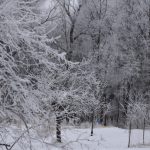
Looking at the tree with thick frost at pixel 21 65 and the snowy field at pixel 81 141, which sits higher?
the tree with thick frost at pixel 21 65

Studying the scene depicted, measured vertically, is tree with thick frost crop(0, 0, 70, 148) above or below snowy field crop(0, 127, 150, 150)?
above

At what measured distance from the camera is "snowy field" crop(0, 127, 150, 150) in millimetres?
4828

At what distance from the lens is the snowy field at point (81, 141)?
483 cm

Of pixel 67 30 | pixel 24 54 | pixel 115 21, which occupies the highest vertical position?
pixel 115 21

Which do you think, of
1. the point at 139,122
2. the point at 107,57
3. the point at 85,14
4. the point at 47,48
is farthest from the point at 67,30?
the point at 47,48

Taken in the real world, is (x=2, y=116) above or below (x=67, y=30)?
below

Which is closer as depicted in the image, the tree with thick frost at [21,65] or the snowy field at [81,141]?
the tree with thick frost at [21,65]

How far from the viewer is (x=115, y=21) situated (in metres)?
35.8

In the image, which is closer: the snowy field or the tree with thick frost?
the tree with thick frost

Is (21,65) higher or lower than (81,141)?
higher

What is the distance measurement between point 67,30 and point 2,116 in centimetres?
1915

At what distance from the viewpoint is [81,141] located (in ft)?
50.7

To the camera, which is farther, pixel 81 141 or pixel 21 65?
pixel 81 141

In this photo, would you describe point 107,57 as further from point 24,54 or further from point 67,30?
point 24,54
